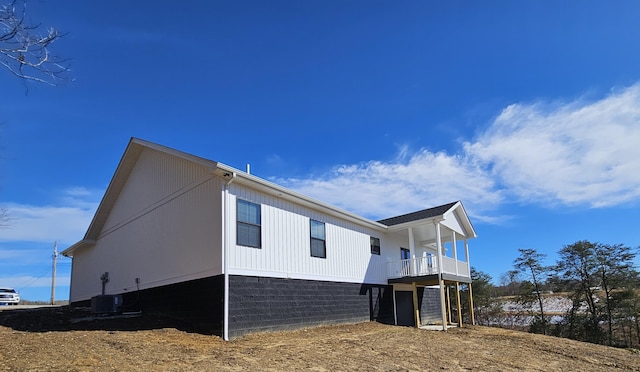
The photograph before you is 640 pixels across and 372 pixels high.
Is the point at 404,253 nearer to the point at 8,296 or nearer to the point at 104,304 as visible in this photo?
the point at 104,304

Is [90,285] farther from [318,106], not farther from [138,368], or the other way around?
[138,368]

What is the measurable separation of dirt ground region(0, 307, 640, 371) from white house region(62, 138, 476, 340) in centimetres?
80

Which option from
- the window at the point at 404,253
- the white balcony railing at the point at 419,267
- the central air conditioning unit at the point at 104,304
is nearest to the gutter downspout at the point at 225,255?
the central air conditioning unit at the point at 104,304

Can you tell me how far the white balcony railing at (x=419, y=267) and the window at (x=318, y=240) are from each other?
446 cm

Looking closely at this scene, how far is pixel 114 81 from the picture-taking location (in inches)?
515

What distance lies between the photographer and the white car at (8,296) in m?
25.1

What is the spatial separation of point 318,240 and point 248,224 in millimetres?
3347

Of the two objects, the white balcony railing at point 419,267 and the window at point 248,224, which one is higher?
the window at point 248,224

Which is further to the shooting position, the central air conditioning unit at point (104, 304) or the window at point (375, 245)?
the window at point (375, 245)

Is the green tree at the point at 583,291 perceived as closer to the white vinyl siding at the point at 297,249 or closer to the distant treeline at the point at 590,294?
the distant treeline at the point at 590,294

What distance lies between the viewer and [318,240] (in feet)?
48.3

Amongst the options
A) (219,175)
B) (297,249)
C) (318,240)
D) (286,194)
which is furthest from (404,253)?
(219,175)

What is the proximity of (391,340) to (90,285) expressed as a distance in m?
13.5

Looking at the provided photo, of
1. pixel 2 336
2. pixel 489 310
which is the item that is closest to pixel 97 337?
pixel 2 336
